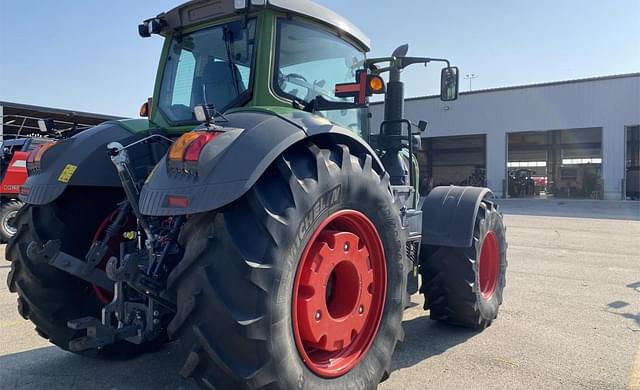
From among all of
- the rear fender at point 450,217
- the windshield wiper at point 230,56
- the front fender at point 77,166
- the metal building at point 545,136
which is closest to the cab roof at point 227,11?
the windshield wiper at point 230,56

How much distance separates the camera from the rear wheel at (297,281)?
2.10m

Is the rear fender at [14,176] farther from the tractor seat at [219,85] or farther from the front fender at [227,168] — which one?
the front fender at [227,168]

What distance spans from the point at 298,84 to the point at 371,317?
162 centimetres

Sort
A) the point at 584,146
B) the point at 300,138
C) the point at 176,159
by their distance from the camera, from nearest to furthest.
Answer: the point at 176,159, the point at 300,138, the point at 584,146

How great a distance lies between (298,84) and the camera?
3.30 m

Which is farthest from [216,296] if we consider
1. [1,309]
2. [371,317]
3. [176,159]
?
[1,309]

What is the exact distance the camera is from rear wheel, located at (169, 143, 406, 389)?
210 centimetres

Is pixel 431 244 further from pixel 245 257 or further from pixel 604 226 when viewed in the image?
pixel 604 226

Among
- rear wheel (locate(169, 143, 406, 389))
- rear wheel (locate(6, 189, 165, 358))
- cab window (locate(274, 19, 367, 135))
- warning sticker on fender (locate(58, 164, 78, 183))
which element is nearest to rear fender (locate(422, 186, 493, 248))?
cab window (locate(274, 19, 367, 135))

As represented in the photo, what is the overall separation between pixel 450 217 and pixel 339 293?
1762mm

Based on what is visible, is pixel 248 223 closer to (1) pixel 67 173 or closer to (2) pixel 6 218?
(1) pixel 67 173

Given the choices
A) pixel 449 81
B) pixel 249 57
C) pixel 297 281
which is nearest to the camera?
pixel 297 281

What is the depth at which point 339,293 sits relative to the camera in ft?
9.41

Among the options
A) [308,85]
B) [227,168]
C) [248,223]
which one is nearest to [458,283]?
[308,85]
